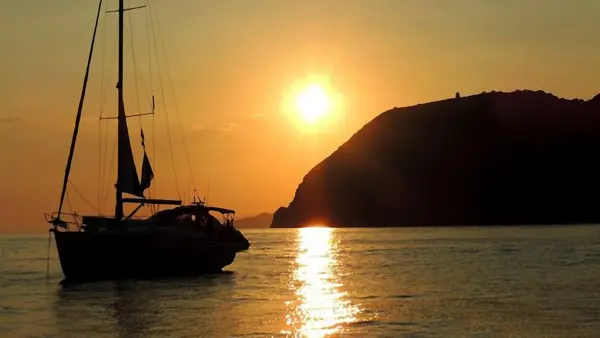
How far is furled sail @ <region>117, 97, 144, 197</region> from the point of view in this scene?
4844cm

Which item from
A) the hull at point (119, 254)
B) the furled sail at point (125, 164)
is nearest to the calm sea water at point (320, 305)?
the hull at point (119, 254)

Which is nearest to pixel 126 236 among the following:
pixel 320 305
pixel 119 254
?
pixel 119 254

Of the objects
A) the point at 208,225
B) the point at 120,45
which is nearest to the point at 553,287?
the point at 208,225

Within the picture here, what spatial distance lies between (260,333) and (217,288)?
18524 mm

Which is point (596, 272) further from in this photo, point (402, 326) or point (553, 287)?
point (402, 326)

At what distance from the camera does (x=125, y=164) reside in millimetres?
48469

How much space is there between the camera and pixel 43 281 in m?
56.3

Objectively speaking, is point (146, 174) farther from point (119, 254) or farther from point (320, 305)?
point (320, 305)

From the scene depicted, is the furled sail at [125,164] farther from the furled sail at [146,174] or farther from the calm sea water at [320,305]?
the calm sea water at [320,305]

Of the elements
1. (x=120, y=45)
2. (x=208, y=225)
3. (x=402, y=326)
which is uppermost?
(x=120, y=45)

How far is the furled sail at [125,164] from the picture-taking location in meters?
48.4

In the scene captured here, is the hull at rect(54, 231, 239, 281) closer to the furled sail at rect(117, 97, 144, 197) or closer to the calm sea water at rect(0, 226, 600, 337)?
the calm sea water at rect(0, 226, 600, 337)

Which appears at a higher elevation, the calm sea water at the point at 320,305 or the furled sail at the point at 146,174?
the furled sail at the point at 146,174

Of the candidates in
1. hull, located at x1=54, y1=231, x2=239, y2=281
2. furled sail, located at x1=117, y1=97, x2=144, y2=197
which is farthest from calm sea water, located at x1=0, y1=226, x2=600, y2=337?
furled sail, located at x1=117, y1=97, x2=144, y2=197
